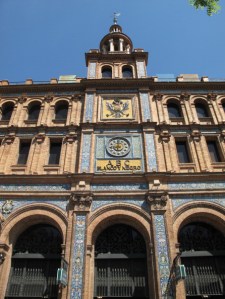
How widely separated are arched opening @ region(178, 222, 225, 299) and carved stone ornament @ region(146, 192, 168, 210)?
1.76 meters

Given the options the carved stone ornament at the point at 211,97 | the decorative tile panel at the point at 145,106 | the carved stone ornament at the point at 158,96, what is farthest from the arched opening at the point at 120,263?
the carved stone ornament at the point at 211,97

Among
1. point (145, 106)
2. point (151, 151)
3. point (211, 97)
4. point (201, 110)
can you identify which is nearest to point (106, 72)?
point (145, 106)

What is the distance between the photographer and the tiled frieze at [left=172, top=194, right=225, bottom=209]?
14.5 m

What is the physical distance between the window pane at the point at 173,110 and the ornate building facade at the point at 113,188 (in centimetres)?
8

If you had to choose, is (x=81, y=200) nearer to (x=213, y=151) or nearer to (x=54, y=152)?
(x=54, y=152)

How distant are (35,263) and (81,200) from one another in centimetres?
354

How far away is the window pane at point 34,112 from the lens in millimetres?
19750

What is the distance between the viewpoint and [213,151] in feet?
57.4

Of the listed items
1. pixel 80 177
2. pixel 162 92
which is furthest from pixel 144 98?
pixel 80 177

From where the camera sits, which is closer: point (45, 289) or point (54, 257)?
point (45, 289)

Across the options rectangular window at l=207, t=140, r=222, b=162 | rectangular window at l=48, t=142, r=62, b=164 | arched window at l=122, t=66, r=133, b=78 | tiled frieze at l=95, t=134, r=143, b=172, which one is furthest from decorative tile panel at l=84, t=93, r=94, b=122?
rectangular window at l=207, t=140, r=222, b=162

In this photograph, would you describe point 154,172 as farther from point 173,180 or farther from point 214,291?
point 214,291

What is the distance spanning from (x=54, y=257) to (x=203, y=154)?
31.5 ft

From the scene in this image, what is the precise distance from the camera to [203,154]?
1666 cm
